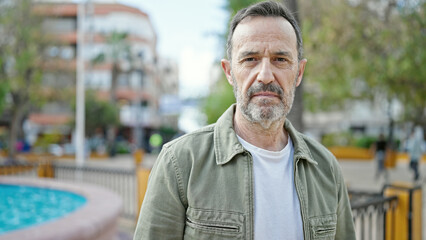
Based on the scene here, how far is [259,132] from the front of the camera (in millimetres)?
1724

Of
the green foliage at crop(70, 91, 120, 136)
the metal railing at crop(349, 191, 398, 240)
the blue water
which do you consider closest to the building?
the green foliage at crop(70, 91, 120, 136)

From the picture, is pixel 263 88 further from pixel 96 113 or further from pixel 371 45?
pixel 96 113

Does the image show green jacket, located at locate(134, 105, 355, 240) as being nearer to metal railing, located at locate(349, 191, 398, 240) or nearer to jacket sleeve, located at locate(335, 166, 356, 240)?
jacket sleeve, located at locate(335, 166, 356, 240)

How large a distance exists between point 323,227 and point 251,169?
0.41 m

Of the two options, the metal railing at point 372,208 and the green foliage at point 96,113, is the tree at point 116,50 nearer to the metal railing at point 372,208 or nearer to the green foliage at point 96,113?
the green foliage at point 96,113

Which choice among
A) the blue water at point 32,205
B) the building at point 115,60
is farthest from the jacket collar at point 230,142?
the building at point 115,60

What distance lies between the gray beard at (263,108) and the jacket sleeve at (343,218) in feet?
1.48

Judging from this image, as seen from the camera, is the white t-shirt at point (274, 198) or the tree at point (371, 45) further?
the tree at point (371, 45)

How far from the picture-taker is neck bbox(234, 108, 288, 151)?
5.63 ft

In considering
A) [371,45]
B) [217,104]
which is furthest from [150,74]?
[371,45]

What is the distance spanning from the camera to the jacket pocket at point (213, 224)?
154cm

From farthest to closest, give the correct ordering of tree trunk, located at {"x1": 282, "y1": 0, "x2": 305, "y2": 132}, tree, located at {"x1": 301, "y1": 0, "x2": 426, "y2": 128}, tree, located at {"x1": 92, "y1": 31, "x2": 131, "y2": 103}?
tree, located at {"x1": 92, "y1": 31, "x2": 131, "y2": 103}, tree, located at {"x1": 301, "y1": 0, "x2": 426, "y2": 128}, tree trunk, located at {"x1": 282, "y1": 0, "x2": 305, "y2": 132}

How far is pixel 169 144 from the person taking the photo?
164 centimetres

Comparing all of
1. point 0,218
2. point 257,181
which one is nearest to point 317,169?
point 257,181
